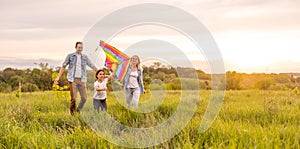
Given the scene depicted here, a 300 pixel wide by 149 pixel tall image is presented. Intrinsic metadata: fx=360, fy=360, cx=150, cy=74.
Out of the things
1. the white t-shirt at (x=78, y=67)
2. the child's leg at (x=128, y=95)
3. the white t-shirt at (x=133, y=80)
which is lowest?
the child's leg at (x=128, y=95)

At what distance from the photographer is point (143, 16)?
20.6 feet

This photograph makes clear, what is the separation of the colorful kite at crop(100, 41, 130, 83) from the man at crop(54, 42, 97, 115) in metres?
0.57

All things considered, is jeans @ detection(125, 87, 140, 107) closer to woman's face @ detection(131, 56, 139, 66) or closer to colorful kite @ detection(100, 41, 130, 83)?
colorful kite @ detection(100, 41, 130, 83)

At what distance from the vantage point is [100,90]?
28.2 ft

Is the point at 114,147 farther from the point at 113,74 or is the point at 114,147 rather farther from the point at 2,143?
the point at 113,74

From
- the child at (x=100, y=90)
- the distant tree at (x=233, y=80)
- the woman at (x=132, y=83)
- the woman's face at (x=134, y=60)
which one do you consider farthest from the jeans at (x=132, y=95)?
the distant tree at (x=233, y=80)

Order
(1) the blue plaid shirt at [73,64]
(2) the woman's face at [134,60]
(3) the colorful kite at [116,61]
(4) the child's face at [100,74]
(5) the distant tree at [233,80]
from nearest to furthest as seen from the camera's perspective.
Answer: (3) the colorful kite at [116,61] < (4) the child's face at [100,74] < (2) the woman's face at [134,60] < (1) the blue plaid shirt at [73,64] < (5) the distant tree at [233,80]

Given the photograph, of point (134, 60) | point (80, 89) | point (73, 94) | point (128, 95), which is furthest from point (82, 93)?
point (134, 60)

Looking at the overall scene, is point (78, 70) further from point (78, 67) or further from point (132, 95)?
point (132, 95)

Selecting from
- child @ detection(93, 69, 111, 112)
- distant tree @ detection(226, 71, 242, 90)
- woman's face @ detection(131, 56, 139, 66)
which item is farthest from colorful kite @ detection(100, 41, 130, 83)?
distant tree @ detection(226, 71, 242, 90)

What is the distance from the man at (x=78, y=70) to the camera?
9.09 m

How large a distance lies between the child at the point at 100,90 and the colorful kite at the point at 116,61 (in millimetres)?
258

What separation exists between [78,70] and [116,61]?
118 cm

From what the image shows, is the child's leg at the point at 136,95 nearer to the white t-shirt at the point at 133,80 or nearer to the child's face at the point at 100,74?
the white t-shirt at the point at 133,80
